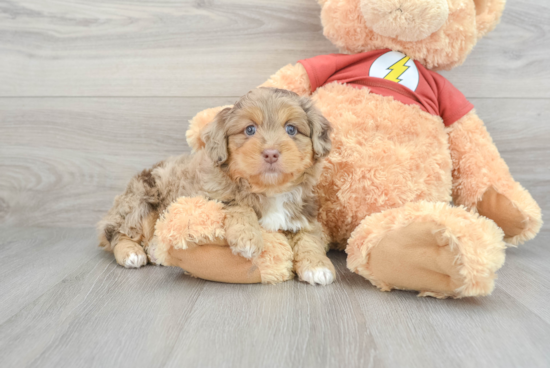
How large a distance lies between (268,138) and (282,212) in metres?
0.31

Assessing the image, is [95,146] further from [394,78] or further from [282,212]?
[394,78]

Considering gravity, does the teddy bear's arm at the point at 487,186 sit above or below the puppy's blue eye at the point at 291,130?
below

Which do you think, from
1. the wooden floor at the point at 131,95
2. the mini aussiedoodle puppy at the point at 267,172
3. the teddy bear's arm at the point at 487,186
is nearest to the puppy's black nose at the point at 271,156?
the mini aussiedoodle puppy at the point at 267,172

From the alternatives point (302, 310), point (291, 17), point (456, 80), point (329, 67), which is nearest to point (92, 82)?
point (291, 17)

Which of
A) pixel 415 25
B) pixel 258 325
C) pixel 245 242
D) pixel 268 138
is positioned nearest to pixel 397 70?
pixel 415 25

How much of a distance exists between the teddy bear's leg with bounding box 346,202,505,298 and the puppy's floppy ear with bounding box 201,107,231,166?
0.56 meters

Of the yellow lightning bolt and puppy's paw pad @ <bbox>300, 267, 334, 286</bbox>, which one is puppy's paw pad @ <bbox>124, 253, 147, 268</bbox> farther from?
the yellow lightning bolt

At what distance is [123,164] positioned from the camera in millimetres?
2205

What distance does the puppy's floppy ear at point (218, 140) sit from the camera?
1.41 m

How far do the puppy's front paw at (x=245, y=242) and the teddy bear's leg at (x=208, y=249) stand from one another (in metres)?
0.05

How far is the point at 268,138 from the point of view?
1359 millimetres

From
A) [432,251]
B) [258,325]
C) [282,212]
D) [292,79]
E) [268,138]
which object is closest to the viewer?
[258,325]

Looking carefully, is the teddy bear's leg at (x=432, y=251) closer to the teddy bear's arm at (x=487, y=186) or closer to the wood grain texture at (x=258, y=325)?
the wood grain texture at (x=258, y=325)

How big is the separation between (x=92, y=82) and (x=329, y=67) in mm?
1245
